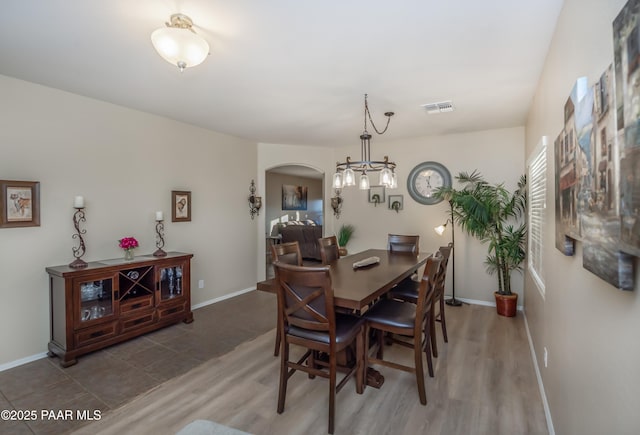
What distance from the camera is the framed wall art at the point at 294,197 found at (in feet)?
34.7

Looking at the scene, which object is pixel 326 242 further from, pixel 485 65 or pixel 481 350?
pixel 485 65

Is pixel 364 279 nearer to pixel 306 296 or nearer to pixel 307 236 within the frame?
pixel 306 296

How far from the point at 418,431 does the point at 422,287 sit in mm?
903

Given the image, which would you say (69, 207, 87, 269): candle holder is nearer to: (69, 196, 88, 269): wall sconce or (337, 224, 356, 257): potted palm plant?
(69, 196, 88, 269): wall sconce

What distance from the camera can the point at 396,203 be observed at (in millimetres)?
5406

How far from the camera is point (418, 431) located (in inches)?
79.7

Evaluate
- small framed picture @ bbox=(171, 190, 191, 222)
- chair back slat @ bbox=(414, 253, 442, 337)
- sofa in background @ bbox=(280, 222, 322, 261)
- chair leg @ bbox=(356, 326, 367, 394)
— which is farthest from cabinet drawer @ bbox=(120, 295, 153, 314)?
sofa in background @ bbox=(280, 222, 322, 261)

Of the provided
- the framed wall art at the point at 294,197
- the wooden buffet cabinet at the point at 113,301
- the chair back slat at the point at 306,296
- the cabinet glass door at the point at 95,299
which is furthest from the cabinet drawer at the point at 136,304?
the framed wall art at the point at 294,197

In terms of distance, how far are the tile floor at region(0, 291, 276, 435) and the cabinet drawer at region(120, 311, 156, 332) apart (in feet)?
0.52

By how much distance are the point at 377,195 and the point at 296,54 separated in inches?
137

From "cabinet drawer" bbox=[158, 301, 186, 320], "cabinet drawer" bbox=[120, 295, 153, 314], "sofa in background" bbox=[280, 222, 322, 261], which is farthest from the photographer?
"sofa in background" bbox=[280, 222, 322, 261]

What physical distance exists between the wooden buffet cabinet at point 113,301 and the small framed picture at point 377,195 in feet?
10.6

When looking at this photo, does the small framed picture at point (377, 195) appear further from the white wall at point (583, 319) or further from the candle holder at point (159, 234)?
the candle holder at point (159, 234)

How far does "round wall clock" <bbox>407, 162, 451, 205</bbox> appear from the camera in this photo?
502cm
